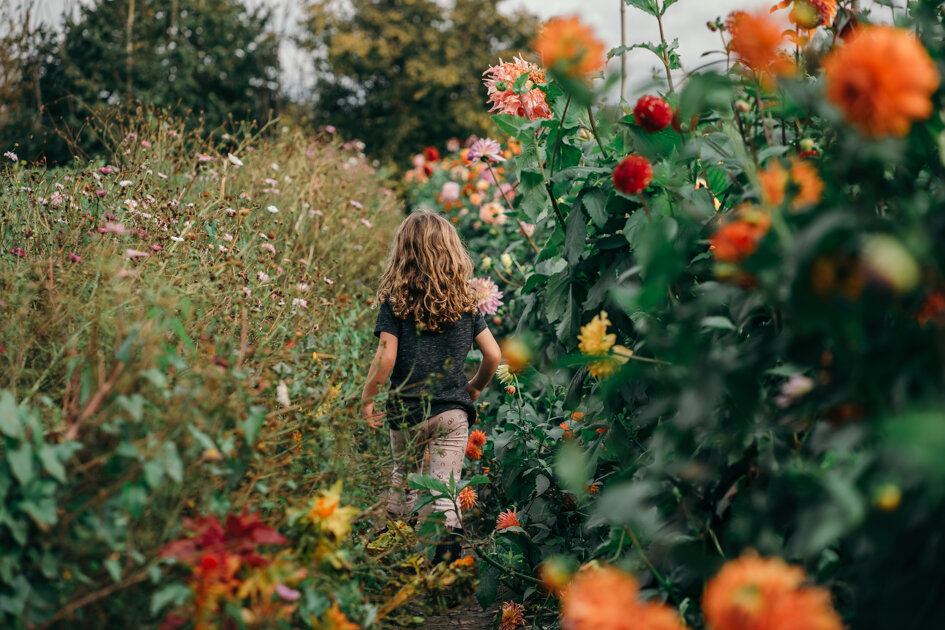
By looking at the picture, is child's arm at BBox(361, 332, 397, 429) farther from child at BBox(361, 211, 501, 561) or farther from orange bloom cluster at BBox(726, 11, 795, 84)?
orange bloom cluster at BBox(726, 11, 795, 84)

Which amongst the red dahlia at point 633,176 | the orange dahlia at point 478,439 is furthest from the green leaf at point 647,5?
the orange dahlia at point 478,439

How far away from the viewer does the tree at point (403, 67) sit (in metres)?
17.4

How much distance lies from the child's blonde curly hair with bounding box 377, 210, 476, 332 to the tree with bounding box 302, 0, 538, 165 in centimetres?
1469

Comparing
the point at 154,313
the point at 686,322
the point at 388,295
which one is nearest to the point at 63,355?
the point at 154,313

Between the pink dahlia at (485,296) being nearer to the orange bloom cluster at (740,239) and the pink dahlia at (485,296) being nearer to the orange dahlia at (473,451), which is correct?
the orange dahlia at (473,451)

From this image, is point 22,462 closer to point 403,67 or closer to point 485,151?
point 485,151

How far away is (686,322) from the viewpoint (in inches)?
43.4

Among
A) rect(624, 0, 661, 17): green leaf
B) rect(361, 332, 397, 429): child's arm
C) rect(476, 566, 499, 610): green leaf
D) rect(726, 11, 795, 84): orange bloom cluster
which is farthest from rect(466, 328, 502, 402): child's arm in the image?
rect(726, 11, 795, 84): orange bloom cluster

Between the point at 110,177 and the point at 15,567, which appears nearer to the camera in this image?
the point at 15,567

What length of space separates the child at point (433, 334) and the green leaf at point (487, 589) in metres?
0.50

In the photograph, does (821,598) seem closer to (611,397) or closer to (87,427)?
(611,397)

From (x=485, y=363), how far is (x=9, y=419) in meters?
1.87

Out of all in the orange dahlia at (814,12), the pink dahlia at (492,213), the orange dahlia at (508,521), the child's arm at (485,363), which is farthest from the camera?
the pink dahlia at (492,213)

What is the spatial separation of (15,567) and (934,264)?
5.30 feet
